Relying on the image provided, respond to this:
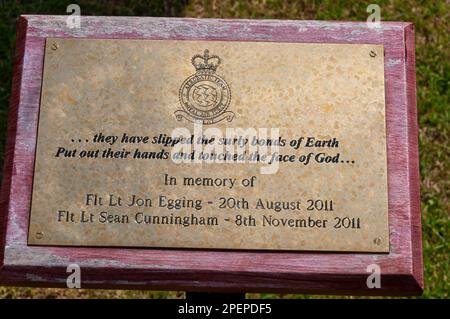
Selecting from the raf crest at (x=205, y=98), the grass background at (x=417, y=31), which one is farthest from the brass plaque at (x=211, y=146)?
the grass background at (x=417, y=31)

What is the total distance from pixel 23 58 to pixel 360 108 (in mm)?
1284

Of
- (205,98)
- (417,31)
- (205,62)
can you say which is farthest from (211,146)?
(417,31)

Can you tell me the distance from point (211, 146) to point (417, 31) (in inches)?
80.6

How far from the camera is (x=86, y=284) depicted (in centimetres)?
202

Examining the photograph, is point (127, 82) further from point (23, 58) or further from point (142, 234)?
point (142, 234)

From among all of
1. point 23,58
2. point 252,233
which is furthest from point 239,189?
point 23,58

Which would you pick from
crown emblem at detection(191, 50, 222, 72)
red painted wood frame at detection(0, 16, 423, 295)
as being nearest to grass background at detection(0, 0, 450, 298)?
red painted wood frame at detection(0, 16, 423, 295)

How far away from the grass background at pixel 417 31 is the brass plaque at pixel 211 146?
131 centimetres

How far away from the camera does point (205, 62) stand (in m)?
2.16

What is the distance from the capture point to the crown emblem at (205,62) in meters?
2.15

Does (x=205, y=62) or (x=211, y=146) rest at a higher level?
(x=205, y=62)

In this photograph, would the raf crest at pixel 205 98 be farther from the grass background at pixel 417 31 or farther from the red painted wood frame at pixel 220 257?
the grass background at pixel 417 31

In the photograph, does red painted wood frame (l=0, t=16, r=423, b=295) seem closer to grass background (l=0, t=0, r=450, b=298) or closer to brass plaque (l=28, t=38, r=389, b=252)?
brass plaque (l=28, t=38, r=389, b=252)

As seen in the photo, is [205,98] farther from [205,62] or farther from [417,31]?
[417,31]
